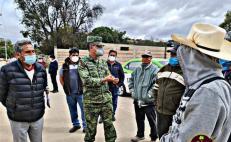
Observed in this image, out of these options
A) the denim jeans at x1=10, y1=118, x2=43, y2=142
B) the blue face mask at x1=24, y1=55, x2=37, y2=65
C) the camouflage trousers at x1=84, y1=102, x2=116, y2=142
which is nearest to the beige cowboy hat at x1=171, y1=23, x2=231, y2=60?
the blue face mask at x1=24, y1=55, x2=37, y2=65

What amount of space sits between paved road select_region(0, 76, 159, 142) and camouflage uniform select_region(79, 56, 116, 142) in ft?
4.48

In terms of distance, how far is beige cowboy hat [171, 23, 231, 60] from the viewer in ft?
5.20

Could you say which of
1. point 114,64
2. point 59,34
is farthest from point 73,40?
point 114,64

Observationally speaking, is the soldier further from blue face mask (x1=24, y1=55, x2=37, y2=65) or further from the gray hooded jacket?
the gray hooded jacket

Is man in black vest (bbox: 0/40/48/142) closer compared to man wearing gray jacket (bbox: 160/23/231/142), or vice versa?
man wearing gray jacket (bbox: 160/23/231/142)

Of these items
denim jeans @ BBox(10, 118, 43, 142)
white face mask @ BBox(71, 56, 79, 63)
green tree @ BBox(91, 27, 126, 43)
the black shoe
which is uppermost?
green tree @ BBox(91, 27, 126, 43)

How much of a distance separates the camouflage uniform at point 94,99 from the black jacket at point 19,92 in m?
0.76

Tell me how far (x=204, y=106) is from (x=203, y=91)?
74 millimetres

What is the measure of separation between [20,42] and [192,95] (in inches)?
110

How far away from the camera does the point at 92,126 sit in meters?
4.24

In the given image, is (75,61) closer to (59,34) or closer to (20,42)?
(20,42)

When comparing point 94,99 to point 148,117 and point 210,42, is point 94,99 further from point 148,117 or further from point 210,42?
point 210,42

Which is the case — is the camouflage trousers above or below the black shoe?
above

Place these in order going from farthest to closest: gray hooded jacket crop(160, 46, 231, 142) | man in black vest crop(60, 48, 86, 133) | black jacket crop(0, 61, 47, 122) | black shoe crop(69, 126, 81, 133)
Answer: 1. man in black vest crop(60, 48, 86, 133)
2. black shoe crop(69, 126, 81, 133)
3. black jacket crop(0, 61, 47, 122)
4. gray hooded jacket crop(160, 46, 231, 142)
